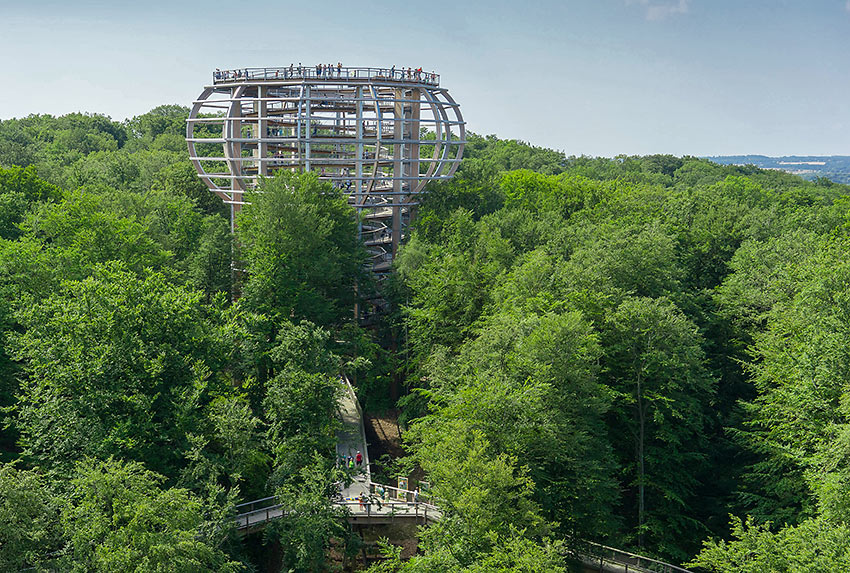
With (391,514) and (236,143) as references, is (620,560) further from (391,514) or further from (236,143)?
(236,143)

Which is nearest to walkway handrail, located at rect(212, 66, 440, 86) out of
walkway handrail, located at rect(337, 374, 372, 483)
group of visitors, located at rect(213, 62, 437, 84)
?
group of visitors, located at rect(213, 62, 437, 84)

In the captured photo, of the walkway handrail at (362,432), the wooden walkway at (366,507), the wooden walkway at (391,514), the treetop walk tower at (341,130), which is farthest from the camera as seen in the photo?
the treetop walk tower at (341,130)

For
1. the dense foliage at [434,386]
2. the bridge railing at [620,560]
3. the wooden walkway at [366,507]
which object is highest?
the dense foliage at [434,386]

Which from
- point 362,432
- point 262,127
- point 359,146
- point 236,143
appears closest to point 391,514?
point 362,432

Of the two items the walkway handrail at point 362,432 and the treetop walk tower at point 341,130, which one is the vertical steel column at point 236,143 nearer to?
the treetop walk tower at point 341,130

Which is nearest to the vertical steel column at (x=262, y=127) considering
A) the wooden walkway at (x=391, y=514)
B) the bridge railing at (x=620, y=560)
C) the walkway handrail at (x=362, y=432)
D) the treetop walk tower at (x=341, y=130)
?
the treetop walk tower at (x=341, y=130)
